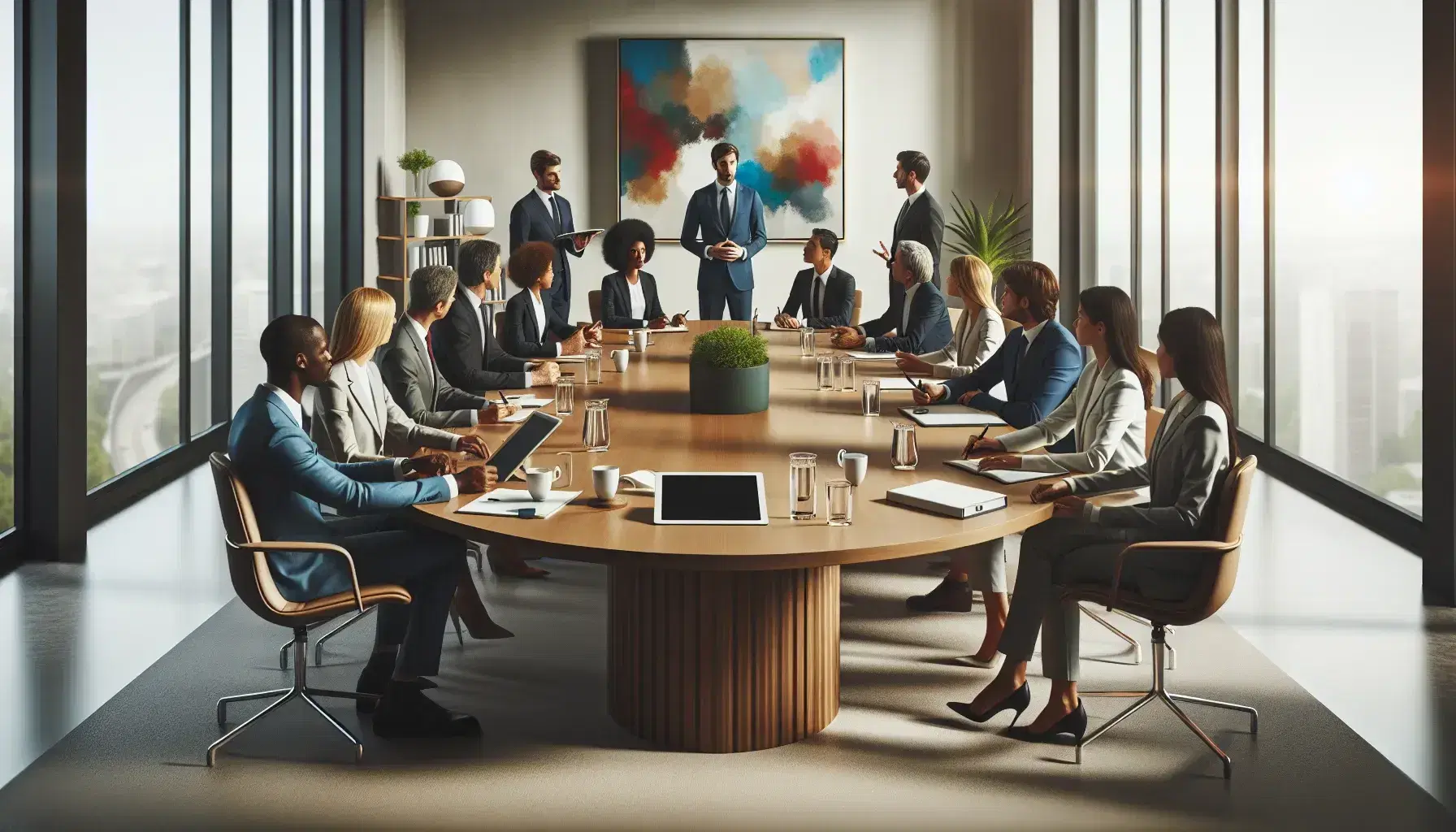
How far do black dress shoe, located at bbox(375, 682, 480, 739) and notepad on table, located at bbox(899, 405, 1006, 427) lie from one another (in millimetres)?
1851

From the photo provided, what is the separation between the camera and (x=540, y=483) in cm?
342

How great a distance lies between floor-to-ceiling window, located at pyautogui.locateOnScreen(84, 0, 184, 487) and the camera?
6.58 metres

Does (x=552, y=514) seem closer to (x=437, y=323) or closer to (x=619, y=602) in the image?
(x=619, y=602)

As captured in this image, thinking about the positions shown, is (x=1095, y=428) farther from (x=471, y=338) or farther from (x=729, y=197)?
(x=729, y=197)

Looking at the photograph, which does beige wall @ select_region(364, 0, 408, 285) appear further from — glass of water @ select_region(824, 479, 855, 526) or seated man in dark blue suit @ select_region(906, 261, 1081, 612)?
glass of water @ select_region(824, 479, 855, 526)

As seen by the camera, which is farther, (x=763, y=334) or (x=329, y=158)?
(x=329, y=158)

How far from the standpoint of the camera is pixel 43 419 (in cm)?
557

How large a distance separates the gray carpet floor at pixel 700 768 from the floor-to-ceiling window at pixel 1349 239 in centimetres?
243

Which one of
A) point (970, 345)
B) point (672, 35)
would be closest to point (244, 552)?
point (970, 345)

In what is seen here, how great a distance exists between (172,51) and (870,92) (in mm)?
5843

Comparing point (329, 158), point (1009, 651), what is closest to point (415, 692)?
point (1009, 651)

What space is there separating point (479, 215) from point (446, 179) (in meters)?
0.39

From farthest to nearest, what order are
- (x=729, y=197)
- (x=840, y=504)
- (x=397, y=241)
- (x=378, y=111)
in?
(x=397, y=241)
(x=378, y=111)
(x=729, y=197)
(x=840, y=504)

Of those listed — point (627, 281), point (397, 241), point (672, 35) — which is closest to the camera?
point (627, 281)
